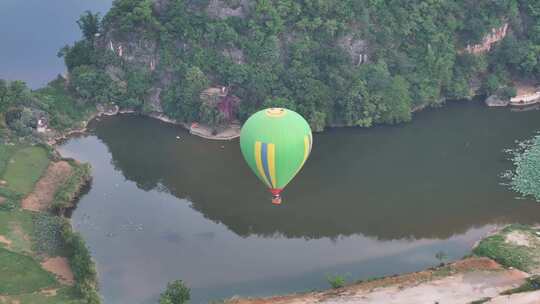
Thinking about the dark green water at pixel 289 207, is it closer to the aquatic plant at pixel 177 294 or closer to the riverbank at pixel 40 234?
the riverbank at pixel 40 234

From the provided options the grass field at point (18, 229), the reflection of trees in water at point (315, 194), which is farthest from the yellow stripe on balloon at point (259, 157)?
the grass field at point (18, 229)

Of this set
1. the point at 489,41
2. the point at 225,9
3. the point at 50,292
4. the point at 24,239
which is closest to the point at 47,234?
the point at 24,239

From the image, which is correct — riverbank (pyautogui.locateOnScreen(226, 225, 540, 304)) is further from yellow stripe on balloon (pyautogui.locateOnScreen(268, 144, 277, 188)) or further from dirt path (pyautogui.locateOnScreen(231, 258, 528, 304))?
yellow stripe on balloon (pyautogui.locateOnScreen(268, 144, 277, 188))

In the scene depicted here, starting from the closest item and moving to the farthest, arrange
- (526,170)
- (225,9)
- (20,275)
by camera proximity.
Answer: (20,275), (526,170), (225,9)

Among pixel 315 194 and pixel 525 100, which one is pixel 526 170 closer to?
pixel 525 100

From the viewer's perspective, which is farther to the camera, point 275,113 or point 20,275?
point 275,113

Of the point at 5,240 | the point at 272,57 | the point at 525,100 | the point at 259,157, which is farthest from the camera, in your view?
the point at 525,100

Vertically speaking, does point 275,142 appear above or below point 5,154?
below
